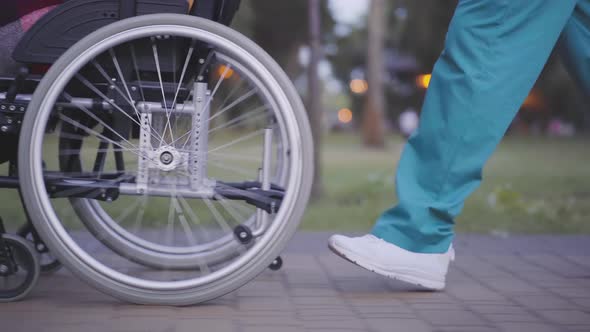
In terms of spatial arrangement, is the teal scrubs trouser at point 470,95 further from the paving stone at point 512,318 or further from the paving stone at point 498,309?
the paving stone at point 512,318

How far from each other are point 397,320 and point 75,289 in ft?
4.07

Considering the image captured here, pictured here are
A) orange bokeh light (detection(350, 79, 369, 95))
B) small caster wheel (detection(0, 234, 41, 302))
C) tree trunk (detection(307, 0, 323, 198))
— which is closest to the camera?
small caster wheel (detection(0, 234, 41, 302))

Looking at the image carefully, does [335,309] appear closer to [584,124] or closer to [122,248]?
[122,248]

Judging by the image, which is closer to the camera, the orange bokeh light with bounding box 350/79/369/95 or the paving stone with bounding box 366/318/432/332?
the paving stone with bounding box 366/318/432/332

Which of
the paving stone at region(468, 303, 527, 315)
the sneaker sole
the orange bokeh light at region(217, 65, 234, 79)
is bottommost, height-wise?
the paving stone at region(468, 303, 527, 315)

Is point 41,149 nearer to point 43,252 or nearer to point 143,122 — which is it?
point 143,122

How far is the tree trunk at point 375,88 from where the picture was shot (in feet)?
71.7

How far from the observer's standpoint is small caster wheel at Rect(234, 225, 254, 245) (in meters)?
2.92

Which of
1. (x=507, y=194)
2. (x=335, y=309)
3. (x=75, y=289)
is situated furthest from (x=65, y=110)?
(x=507, y=194)

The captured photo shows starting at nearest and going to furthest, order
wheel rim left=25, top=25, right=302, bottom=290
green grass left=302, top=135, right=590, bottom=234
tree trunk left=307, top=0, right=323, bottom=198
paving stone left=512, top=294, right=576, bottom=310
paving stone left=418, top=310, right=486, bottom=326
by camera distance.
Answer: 1. wheel rim left=25, top=25, right=302, bottom=290
2. paving stone left=418, top=310, right=486, bottom=326
3. paving stone left=512, top=294, right=576, bottom=310
4. green grass left=302, top=135, right=590, bottom=234
5. tree trunk left=307, top=0, right=323, bottom=198

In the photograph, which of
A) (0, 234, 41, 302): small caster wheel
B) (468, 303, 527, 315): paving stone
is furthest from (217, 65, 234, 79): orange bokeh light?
(468, 303, 527, 315): paving stone

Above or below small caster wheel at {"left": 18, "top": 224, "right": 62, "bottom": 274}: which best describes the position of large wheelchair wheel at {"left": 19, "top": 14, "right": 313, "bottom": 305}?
above

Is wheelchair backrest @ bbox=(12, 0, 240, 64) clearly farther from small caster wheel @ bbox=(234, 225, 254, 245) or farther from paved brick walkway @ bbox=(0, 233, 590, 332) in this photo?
paved brick walkway @ bbox=(0, 233, 590, 332)

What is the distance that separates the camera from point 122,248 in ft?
11.1
